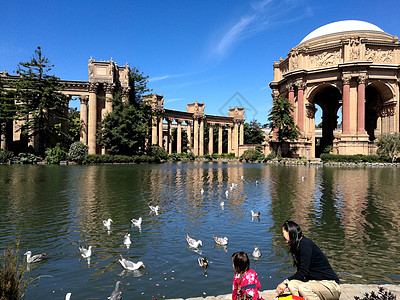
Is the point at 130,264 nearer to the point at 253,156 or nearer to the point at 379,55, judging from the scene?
the point at 253,156

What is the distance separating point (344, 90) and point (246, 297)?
53999mm

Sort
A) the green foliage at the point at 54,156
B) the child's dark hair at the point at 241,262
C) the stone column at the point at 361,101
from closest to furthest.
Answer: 1. the child's dark hair at the point at 241,262
2. the green foliage at the point at 54,156
3. the stone column at the point at 361,101

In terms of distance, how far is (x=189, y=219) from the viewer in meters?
10.6

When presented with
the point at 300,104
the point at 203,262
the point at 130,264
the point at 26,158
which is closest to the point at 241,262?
the point at 203,262

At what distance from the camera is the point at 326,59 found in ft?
180

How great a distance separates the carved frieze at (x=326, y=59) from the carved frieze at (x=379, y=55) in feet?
14.3

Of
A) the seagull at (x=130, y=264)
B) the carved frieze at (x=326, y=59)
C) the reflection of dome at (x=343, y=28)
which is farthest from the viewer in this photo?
the reflection of dome at (x=343, y=28)

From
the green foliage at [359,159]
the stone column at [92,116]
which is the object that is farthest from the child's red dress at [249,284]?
the stone column at [92,116]

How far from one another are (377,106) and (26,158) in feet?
196

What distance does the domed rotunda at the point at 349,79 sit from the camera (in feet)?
166

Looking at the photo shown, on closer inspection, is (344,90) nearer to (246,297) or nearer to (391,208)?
(391,208)

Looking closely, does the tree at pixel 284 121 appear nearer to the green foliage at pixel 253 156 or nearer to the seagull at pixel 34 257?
the green foliage at pixel 253 156

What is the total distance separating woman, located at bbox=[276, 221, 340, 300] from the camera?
14.3 feet

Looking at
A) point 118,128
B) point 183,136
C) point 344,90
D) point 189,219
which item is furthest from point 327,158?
point 183,136
